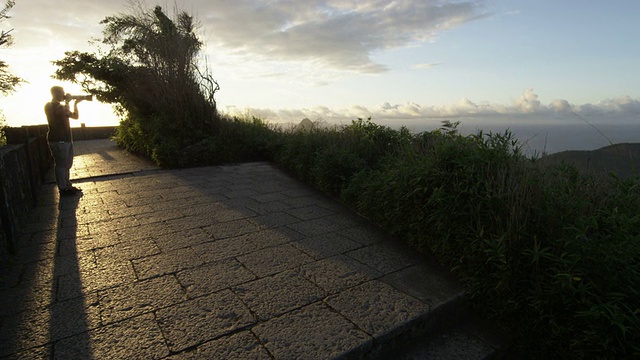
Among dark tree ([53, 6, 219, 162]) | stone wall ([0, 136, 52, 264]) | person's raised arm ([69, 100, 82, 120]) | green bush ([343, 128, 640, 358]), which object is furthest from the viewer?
dark tree ([53, 6, 219, 162])

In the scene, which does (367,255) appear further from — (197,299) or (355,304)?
(197,299)

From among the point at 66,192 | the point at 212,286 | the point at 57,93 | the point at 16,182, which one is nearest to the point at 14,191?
the point at 16,182

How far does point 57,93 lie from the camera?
506cm

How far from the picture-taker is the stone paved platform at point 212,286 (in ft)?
6.28

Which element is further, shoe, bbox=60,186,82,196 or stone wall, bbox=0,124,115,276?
shoe, bbox=60,186,82,196

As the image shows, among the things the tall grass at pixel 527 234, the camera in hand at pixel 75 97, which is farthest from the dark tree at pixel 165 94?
the tall grass at pixel 527 234

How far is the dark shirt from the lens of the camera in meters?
4.97

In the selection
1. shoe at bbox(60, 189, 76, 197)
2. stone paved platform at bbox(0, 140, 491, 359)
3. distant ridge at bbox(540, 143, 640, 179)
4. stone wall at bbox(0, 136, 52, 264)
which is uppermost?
distant ridge at bbox(540, 143, 640, 179)

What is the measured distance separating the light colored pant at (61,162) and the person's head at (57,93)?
0.68 m

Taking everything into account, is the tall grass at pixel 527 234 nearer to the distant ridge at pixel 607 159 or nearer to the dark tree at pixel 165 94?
the distant ridge at pixel 607 159

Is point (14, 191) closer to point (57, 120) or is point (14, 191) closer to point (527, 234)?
point (57, 120)

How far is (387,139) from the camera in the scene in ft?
19.1

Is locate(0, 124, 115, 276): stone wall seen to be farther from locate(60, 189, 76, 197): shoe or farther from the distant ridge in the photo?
the distant ridge

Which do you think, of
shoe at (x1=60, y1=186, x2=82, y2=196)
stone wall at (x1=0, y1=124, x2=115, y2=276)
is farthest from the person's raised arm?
shoe at (x1=60, y1=186, x2=82, y2=196)
